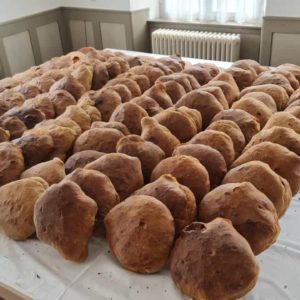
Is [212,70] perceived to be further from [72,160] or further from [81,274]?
[81,274]

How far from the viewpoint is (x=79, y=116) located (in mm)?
978

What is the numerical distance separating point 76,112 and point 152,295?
563mm

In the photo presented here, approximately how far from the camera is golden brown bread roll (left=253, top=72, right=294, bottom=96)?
1.10 metres

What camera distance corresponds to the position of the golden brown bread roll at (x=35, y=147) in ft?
2.77

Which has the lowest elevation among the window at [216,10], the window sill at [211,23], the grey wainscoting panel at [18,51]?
the grey wainscoting panel at [18,51]

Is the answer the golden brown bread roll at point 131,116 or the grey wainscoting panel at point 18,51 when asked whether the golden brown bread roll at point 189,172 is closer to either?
the golden brown bread roll at point 131,116

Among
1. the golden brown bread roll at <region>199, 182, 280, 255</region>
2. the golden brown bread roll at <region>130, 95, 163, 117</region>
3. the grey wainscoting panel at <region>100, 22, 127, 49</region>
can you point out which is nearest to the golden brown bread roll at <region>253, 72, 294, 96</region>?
the golden brown bread roll at <region>130, 95, 163, 117</region>

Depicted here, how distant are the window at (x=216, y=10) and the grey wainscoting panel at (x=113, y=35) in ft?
1.24

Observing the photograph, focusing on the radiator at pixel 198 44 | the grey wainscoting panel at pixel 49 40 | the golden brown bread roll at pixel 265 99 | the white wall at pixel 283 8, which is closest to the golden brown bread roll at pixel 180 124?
the golden brown bread roll at pixel 265 99

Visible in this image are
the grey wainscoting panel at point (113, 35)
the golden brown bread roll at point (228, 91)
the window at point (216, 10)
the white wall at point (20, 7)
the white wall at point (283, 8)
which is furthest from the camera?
the grey wainscoting panel at point (113, 35)

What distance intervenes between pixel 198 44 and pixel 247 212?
7.43 feet

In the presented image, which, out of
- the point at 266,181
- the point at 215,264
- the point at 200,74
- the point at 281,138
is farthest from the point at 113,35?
the point at 215,264

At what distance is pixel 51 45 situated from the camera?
3141 millimetres

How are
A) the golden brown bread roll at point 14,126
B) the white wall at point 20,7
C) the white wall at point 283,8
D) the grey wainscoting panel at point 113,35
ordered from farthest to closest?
the grey wainscoting panel at point 113,35, the white wall at point 20,7, the white wall at point 283,8, the golden brown bread roll at point 14,126
